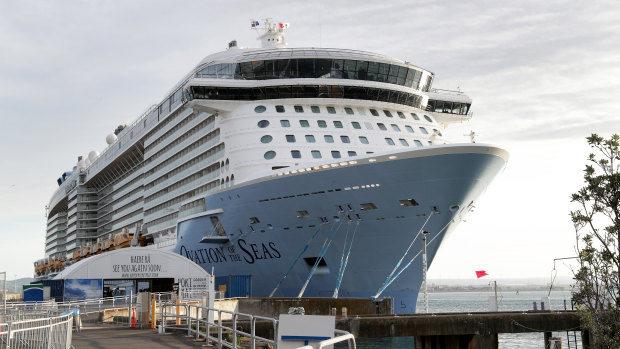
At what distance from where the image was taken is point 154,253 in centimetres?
2697

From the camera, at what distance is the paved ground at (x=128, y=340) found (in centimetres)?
1474

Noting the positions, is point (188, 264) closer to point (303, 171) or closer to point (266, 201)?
point (266, 201)

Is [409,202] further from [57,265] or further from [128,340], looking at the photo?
[57,265]

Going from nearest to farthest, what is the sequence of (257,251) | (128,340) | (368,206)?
(128,340) < (368,206) < (257,251)

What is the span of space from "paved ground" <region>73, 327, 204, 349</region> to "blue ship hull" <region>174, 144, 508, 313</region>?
27.3 feet

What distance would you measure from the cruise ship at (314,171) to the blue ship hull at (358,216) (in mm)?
50

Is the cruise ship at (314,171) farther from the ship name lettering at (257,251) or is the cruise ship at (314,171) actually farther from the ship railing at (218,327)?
the ship railing at (218,327)

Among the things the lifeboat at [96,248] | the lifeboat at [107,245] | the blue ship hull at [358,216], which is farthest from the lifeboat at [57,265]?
the blue ship hull at [358,216]

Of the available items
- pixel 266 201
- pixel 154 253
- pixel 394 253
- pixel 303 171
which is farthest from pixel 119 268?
pixel 394 253

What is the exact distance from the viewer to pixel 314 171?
24578 mm

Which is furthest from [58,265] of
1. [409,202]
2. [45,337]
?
[45,337]

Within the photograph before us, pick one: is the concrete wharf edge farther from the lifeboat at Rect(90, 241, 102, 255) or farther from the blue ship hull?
the lifeboat at Rect(90, 241, 102, 255)

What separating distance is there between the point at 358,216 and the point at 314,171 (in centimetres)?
227

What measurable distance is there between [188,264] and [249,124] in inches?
291
